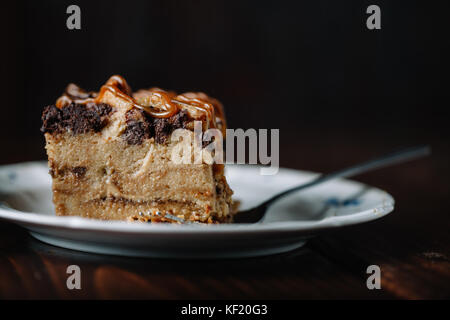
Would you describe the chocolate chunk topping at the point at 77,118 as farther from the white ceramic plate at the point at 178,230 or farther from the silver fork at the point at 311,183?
the silver fork at the point at 311,183

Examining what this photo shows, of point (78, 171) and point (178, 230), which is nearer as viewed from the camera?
point (178, 230)

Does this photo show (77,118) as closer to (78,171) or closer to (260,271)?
(78,171)

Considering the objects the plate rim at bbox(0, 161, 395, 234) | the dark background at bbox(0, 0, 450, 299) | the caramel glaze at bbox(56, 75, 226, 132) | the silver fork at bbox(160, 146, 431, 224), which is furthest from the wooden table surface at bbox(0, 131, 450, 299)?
the caramel glaze at bbox(56, 75, 226, 132)

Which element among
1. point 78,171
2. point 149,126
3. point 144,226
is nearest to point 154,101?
point 149,126

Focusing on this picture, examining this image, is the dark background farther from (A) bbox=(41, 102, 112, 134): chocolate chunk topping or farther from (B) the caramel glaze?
(B) the caramel glaze
